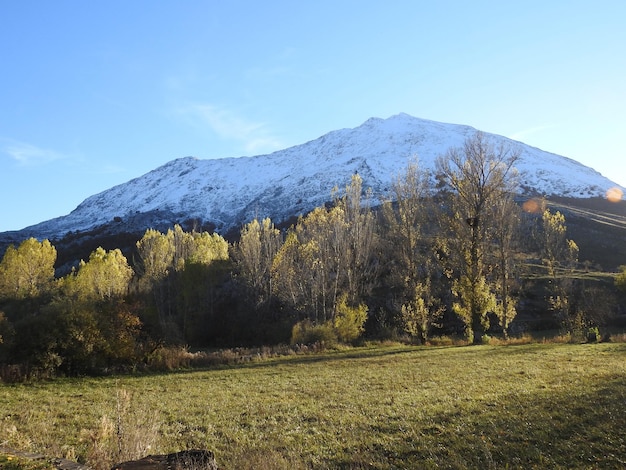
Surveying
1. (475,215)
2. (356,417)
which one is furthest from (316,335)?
(356,417)

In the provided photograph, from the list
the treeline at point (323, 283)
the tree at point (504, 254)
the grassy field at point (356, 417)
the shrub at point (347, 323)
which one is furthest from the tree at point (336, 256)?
the grassy field at point (356, 417)

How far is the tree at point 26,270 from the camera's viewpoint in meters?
62.1

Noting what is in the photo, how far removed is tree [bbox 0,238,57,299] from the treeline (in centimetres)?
19

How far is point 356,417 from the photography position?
11297mm

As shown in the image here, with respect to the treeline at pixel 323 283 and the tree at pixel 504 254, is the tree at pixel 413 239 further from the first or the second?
the tree at pixel 504 254

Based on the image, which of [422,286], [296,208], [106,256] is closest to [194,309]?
[106,256]

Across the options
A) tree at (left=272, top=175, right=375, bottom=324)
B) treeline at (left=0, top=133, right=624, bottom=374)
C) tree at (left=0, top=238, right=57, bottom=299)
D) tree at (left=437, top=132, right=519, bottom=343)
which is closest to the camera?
treeline at (left=0, top=133, right=624, bottom=374)

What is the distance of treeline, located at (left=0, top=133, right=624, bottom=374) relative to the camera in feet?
80.2

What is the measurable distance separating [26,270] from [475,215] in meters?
68.4

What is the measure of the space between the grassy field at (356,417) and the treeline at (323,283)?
4423 mm

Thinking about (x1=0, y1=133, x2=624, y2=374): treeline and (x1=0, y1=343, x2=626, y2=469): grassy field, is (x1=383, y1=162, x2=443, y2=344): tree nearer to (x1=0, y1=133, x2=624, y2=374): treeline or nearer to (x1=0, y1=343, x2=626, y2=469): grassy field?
(x1=0, y1=133, x2=624, y2=374): treeline

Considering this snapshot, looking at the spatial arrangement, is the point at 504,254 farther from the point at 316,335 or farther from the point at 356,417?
the point at 356,417

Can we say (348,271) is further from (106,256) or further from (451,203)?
(106,256)

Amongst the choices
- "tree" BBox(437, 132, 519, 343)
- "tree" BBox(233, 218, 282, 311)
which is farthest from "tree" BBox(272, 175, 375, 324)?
"tree" BBox(233, 218, 282, 311)
